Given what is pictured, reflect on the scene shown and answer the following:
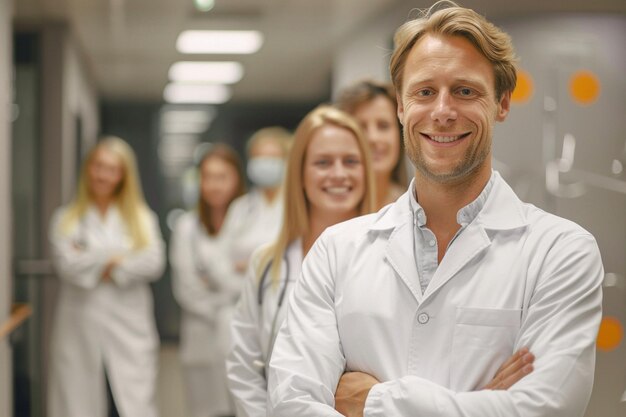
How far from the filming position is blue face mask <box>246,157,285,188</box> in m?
4.29

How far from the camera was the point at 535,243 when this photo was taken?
149 cm

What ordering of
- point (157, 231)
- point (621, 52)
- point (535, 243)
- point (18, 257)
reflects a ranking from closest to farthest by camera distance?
point (535, 243) → point (621, 52) → point (18, 257) → point (157, 231)

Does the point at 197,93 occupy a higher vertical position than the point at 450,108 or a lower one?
higher

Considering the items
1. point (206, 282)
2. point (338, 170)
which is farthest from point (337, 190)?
point (206, 282)

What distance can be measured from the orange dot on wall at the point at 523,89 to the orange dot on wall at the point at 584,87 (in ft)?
0.51

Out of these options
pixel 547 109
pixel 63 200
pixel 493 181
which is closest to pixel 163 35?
pixel 63 200

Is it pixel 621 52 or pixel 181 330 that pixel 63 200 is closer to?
pixel 181 330

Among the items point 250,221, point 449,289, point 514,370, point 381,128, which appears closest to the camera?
point 514,370

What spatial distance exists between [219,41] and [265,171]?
66 centimetres

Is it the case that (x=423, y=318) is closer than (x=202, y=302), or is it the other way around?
(x=423, y=318)

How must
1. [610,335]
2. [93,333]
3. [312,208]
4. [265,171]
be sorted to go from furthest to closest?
[265,171] < [93,333] < [610,335] < [312,208]

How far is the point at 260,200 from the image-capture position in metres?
4.21

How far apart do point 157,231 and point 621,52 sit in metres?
2.25

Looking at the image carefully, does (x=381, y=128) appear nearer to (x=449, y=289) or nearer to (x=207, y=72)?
(x=449, y=289)
